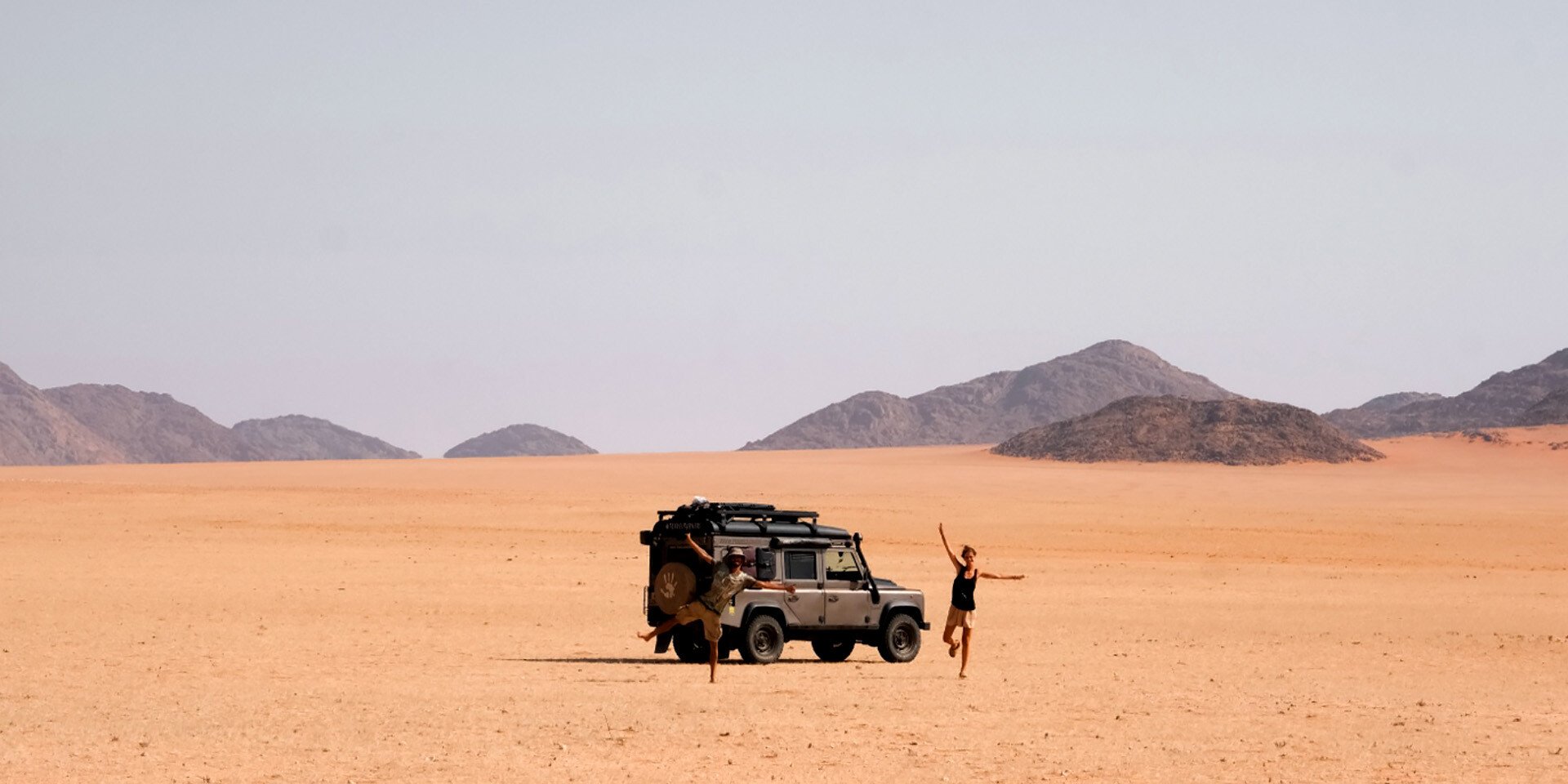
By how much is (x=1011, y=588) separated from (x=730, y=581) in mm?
17210

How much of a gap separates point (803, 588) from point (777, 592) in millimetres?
334

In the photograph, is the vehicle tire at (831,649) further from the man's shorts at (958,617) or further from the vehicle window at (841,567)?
the man's shorts at (958,617)

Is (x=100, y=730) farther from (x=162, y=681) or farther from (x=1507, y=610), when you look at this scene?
(x=1507, y=610)

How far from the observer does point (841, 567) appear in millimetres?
23891

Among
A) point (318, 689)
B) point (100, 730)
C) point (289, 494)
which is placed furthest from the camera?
point (289, 494)

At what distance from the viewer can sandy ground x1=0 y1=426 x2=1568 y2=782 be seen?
15.2 meters

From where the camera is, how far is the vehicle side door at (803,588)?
76.6 feet

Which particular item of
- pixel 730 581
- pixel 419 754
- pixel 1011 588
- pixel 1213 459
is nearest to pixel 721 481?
pixel 1213 459

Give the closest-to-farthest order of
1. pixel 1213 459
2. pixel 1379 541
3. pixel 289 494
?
1. pixel 1379 541
2. pixel 289 494
3. pixel 1213 459

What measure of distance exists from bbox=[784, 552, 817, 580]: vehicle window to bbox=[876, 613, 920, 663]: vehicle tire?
125 centimetres

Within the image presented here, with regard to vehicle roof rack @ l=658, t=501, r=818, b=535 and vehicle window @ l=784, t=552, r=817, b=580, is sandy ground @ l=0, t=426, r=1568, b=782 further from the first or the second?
vehicle roof rack @ l=658, t=501, r=818, b=535

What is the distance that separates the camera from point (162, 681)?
2030 centimetres

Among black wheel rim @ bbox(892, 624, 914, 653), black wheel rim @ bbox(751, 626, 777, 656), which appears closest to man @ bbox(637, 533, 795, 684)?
black wheel rim @ bbox(751, 626, 777, 656)

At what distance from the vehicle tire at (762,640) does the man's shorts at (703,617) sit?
899mm
